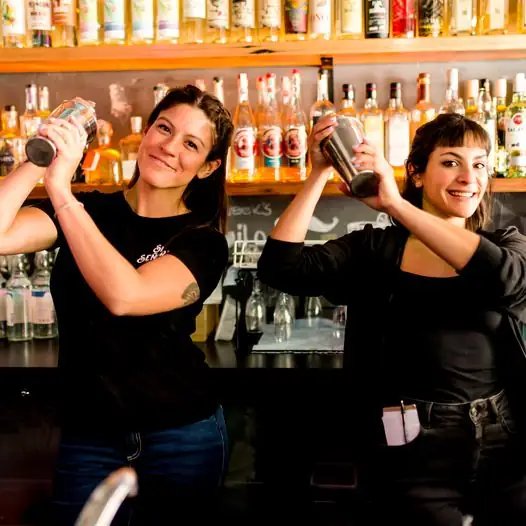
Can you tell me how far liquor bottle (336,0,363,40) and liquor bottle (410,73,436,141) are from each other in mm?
230

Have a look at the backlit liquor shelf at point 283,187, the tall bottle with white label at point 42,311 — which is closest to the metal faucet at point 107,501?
the backlit liquor shelf at point 283,187

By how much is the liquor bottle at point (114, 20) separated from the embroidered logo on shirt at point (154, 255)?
1031 mm

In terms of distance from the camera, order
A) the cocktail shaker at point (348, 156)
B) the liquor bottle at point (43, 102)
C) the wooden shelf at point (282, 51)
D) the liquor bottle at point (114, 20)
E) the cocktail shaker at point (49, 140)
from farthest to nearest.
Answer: the liquor bottle at point (43, 102), the liquor bottle at point (114, 20), the wooden shelf at point (282, 51), the cocktail shaker at point (348, 156), the cocktail shaker at point (49, 140)

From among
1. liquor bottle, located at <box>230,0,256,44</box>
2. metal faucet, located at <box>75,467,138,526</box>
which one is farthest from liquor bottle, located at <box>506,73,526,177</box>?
metal faucet, located at <box>75,467,138,526</box>

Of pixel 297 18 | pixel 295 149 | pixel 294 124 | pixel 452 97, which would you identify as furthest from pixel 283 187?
pixel 452 97

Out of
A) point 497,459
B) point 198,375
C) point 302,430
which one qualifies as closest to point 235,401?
point 302,430

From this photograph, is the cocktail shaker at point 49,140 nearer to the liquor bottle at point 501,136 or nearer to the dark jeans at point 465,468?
the dark jeans at point 465,468

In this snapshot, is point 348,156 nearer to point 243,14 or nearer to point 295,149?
point 295,149

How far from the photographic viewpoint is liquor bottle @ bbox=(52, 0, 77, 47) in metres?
2.17

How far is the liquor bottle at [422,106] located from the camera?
2168mm

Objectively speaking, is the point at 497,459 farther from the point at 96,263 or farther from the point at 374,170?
the point at 96,263

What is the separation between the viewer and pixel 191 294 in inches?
51.2

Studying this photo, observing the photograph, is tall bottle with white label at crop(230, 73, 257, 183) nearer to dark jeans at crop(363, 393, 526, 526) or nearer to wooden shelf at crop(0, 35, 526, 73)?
wooden shelf at crop(0, 35, 526, 73)

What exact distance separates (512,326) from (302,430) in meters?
0.73
